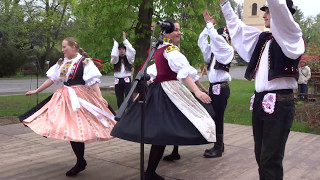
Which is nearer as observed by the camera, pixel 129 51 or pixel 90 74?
pixel 90 74

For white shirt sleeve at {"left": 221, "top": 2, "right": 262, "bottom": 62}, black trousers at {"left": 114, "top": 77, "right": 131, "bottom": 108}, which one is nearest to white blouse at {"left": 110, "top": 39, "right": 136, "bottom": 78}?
black trousers at {"left": 114, "top": 77, "right": 131, "bottom": 108}

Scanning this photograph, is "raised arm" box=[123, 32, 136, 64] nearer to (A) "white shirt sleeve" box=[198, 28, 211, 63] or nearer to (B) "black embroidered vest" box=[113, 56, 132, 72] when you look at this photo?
(B) "black embroidered vest" box=[113, 56, 132, 72]

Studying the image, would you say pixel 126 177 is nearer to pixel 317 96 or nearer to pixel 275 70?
pixel 275 70

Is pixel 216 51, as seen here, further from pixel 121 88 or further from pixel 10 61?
pixel 10 61

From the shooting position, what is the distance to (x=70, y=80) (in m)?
4.39

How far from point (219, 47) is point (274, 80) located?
1.89m

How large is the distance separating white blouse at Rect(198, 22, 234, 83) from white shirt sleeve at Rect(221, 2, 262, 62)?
122cm

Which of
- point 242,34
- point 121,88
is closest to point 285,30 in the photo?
point 242,34

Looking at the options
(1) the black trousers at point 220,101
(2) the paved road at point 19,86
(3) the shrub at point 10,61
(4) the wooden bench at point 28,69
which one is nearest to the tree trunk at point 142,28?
(1) the black trousers at point 220,101

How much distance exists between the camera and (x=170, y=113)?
370 cm

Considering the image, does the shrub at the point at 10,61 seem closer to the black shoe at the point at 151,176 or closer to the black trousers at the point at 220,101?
the black trousers at the point at 220,101

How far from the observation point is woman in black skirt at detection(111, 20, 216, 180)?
3504mm

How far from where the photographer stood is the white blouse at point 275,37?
2611mm

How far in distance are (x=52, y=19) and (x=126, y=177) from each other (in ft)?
80.1
